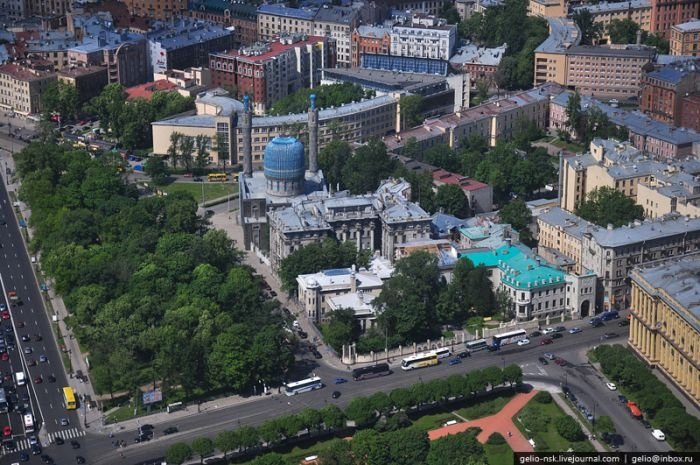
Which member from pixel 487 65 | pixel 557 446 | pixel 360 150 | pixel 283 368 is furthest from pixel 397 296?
pixel 487 65

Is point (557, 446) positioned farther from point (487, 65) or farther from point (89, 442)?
point (487, 65)

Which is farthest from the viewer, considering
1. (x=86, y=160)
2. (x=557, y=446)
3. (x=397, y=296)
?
(x=86, y=160)

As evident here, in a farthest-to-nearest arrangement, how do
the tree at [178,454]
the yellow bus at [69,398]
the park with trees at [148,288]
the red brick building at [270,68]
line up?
the red brick building at [270,68] < the park with trees at [148,288] < the yellow bus at [69,398] < the tree at [178,454]

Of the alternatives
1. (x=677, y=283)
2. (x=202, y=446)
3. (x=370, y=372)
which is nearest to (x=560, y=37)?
(x=677, y=283)

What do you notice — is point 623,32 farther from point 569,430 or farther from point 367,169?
point 569,430

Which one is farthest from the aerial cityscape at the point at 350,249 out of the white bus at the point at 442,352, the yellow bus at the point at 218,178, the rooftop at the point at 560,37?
the yellow bus at the point at 218,178

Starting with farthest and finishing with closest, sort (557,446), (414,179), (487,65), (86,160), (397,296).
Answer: (487,65)
(86,160)
(414,179)
(397,296)
(557,446)

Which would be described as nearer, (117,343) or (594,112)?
(117,343)

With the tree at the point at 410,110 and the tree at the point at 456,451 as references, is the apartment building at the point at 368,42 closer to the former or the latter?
the tree at the point at 410,110
